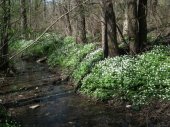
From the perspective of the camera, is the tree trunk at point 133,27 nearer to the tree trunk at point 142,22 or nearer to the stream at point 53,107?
the tree trunk at point 142,22

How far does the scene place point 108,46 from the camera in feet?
59.9

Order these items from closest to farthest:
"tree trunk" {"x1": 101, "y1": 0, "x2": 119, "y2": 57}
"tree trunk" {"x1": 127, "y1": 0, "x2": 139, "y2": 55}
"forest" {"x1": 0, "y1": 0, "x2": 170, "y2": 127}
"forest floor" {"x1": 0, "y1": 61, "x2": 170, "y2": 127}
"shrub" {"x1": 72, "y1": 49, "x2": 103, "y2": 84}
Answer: "forest" {"x1": 0, "y1": 0, "x2": 170, "y2": 127}
"forest floor" {"x1": 0, "y1": 61, "x2": 170, "y2": 127}
"tree trunk" {"x1": 127, "y1": 0, "x2": 139, "y2": 55}
"tree trunk" {"x1": 101, "y1": 0, "x2": 119, "y2": 57}
"shrub" {"x1": 72, "y1": 49, "x2": 103, "y2": 84}

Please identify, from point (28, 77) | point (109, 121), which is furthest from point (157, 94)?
point (28, 77)

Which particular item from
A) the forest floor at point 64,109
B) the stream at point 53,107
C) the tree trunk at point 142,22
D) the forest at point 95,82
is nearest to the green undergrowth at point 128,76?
the forest at point 95,82

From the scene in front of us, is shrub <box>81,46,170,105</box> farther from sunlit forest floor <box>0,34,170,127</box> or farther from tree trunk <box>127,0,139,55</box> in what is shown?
tree trunk <box>127,0,139,55</box>

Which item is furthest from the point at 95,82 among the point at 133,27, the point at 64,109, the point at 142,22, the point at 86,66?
the point at 142,22

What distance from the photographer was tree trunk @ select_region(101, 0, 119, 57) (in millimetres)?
17875

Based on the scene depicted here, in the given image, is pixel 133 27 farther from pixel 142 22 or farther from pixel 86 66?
pixel 86 66

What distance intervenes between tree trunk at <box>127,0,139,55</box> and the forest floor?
4.10 m

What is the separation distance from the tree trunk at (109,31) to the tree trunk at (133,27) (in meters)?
0.85

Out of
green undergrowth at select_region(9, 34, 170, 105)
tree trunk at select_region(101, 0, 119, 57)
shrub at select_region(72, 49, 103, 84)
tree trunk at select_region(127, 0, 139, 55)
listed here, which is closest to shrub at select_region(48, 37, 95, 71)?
shrub at select_region(72, 49, 103, 84)

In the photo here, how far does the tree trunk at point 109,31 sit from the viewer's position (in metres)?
17.9

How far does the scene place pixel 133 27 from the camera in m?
17.8

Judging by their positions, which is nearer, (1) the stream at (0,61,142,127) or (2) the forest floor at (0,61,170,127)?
(2) the forest floor at (0,61,170,127)
